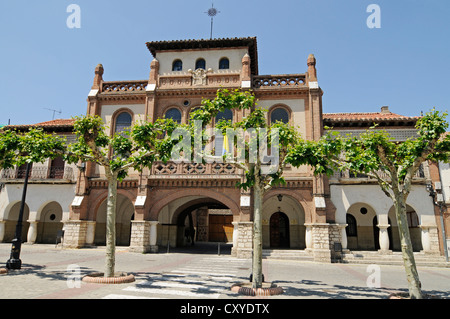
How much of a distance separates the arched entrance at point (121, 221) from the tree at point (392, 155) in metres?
17.4

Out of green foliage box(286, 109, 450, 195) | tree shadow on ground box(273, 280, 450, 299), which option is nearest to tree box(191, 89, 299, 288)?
green foliage box(286, 109, 450, 195)

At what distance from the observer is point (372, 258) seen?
17.6 meters

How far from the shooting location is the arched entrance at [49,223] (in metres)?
23.9

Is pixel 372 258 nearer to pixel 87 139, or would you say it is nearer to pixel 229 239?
pixel 87 139

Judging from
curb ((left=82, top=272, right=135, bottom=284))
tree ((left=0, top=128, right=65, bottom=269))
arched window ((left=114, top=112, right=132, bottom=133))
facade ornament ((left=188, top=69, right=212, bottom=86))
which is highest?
facade ornament ((left=188, top=69, right=212, bottom=86))

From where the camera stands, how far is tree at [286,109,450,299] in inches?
326

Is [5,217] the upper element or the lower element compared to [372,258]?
upper

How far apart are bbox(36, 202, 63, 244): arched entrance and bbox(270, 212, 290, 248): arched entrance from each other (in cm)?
1578

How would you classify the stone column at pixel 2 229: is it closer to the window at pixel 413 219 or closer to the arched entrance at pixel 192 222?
the arched entrance at pixel 192 222

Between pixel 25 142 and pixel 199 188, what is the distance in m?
10.8

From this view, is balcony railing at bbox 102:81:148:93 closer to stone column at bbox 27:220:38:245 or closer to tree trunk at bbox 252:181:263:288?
stone column at bbox 27:220:38:245

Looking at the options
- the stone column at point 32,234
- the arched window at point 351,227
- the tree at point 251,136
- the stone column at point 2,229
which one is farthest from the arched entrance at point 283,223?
Answer: the stone column at point 2,229
